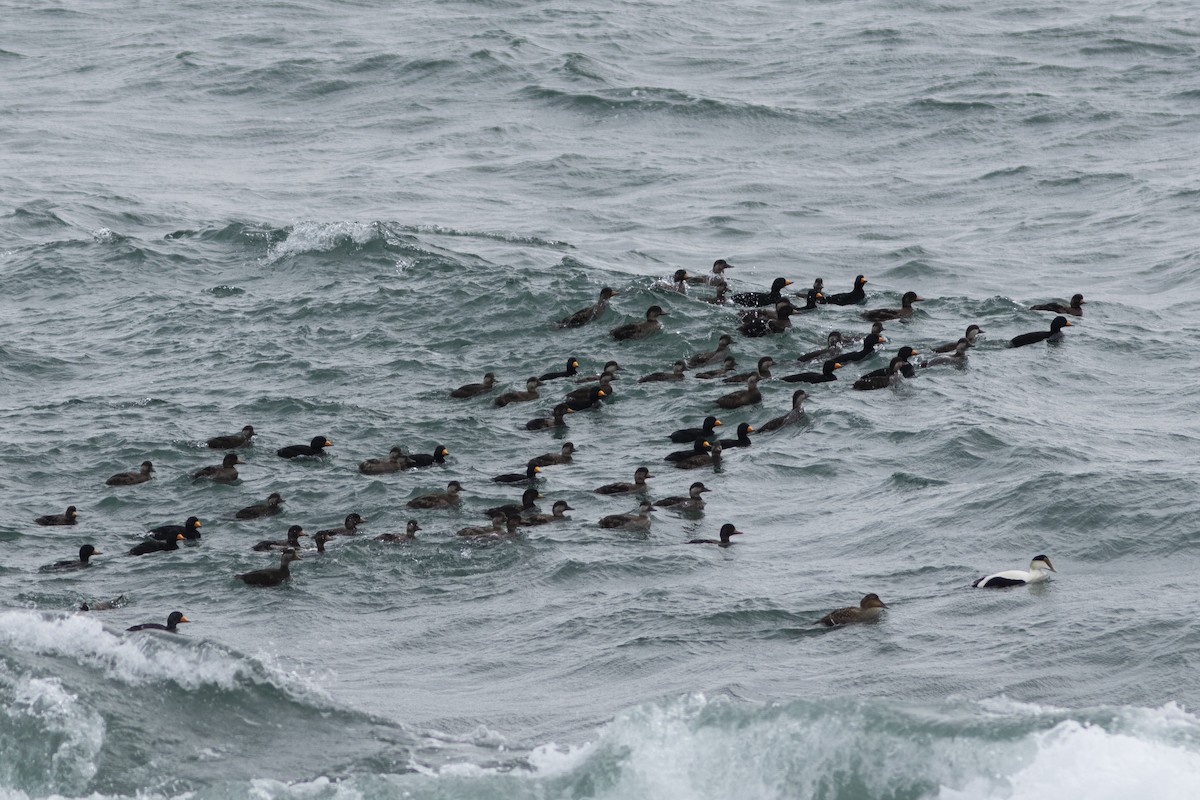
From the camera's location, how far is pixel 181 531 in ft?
62.0

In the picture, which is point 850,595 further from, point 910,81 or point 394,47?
point 394,47

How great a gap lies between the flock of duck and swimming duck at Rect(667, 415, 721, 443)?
12 mm

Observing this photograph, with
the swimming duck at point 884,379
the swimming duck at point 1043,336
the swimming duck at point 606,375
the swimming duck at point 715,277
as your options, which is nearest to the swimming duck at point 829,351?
the swimming duck at point 884,379

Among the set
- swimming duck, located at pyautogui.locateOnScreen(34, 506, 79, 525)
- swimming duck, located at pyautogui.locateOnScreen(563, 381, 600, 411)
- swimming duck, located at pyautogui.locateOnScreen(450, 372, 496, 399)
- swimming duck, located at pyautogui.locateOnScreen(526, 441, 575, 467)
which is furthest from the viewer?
swimming duck, located at pyautogui.locateOnScreen(450, 372, 496, 399)

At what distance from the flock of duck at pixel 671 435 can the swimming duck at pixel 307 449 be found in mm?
12

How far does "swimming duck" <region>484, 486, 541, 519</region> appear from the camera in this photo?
19.0 metres

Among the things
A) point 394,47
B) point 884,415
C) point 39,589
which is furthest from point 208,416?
point 394,47

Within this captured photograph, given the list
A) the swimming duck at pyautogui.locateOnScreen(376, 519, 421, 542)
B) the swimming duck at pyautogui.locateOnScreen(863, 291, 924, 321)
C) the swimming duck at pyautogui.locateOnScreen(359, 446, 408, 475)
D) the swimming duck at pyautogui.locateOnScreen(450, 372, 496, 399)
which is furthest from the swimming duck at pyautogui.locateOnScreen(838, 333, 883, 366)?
the swimming duck at pyautogui.locateOnScreen(376, 519, 421, 542)

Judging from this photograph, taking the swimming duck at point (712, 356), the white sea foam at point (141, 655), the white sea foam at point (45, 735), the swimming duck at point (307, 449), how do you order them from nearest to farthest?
the white sea foam at point (45, 735) → the white sea foam at point (141, 655) → the swimming duck at point (307, 449) → the swimming duck at point (712, 356)

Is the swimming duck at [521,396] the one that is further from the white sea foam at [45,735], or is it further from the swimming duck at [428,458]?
the white sea foam at [45,735]

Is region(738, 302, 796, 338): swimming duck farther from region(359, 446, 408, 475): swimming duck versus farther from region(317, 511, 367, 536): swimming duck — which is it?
region(317, 511, 367, 536): swimming duck

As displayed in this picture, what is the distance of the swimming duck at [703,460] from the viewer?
68.7ft

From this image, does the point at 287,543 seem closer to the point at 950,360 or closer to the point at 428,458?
the point at 428,458

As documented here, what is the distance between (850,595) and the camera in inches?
633
